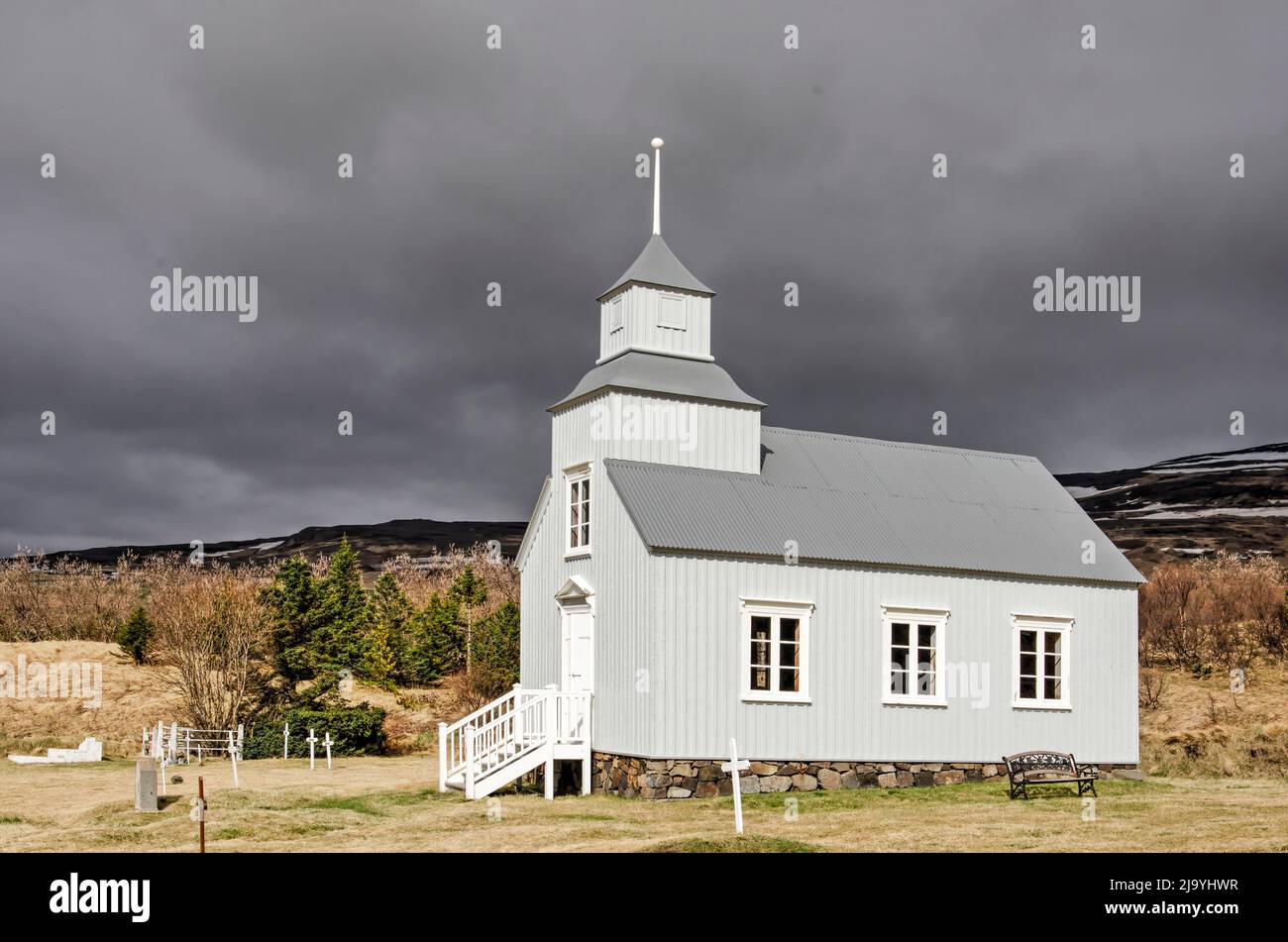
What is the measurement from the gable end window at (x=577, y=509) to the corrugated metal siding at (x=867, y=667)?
3.19 m

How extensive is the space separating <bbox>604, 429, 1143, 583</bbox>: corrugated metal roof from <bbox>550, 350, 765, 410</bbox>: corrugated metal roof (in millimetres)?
1509

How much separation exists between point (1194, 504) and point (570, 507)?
296 feet

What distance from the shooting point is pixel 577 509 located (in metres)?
26.0

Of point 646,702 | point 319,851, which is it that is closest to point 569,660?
point 646,702

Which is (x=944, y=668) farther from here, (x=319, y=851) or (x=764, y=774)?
(x=319, y=851)

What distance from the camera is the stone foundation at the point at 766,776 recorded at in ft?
74.2

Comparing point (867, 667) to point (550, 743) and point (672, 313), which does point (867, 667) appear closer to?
point (550, 743)

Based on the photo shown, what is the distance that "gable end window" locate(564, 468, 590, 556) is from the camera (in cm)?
2572

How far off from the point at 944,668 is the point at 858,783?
296 centimetres

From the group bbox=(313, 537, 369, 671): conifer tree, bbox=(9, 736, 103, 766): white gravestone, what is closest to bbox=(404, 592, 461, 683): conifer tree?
bbox=(313, 537, 369, 671): conifer tree

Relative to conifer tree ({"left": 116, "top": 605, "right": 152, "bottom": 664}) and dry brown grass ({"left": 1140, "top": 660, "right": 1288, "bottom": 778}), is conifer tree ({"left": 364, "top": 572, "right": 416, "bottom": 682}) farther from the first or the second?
dry brown grass ({"left": 1140, "top": 660, "right": 1288, "bottom": 778})

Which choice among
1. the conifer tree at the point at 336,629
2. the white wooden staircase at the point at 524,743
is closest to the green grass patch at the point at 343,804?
the white wooden staircase at the point at 524,743

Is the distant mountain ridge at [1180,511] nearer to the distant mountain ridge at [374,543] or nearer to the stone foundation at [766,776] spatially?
the distant mountain ridge at [374,543]

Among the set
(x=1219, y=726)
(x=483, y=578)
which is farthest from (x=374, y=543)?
(x=1219, y=726)
